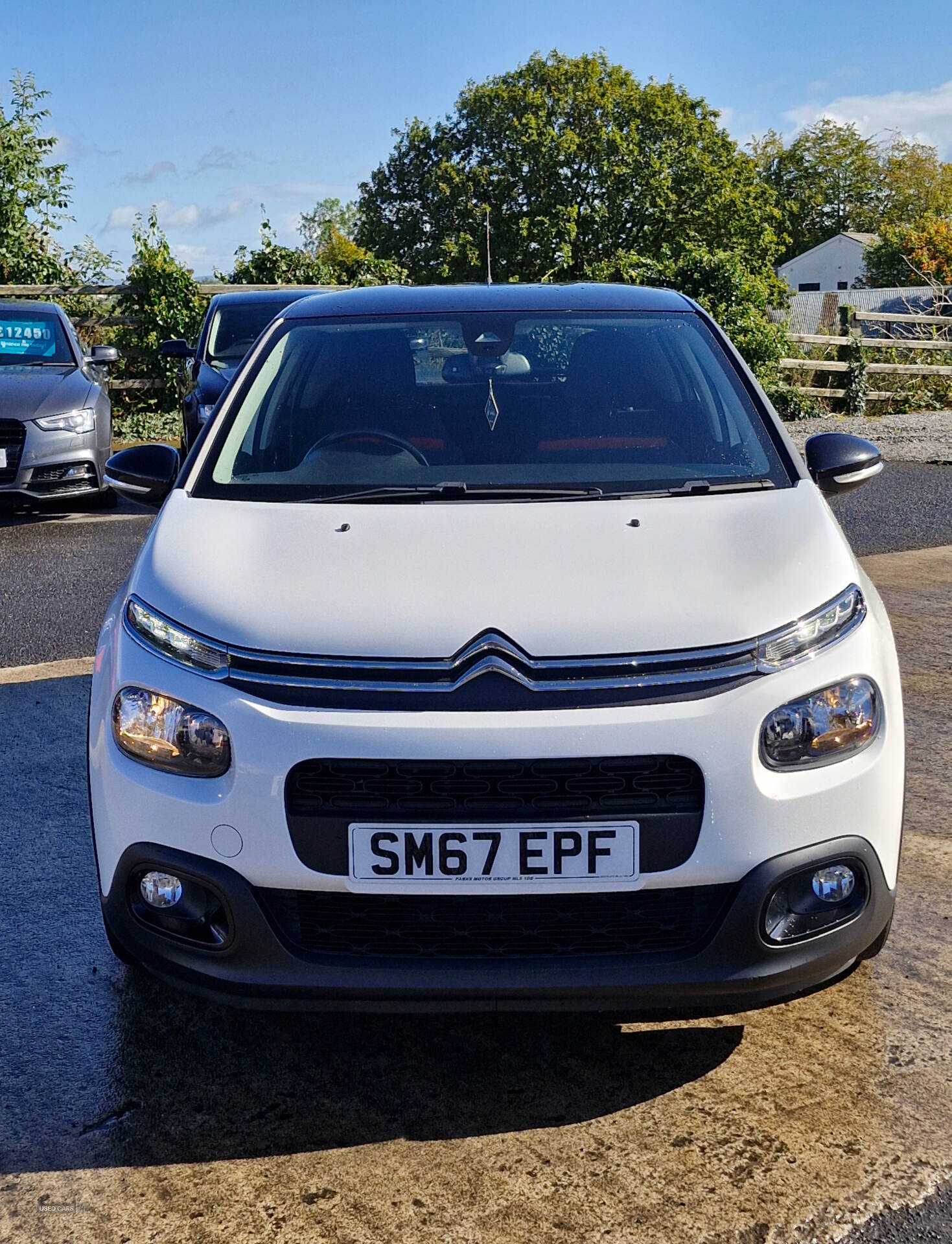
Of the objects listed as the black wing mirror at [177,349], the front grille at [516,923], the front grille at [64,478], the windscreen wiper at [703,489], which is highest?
the windscreen wiper at [703,489]

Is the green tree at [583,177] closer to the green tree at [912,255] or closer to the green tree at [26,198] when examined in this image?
the green tree at [912,255]

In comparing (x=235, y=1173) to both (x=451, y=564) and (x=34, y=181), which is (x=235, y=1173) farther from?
(x=34, y=181)

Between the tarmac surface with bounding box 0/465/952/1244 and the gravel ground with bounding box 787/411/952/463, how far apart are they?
37.0ft

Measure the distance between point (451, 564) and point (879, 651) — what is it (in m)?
0.88

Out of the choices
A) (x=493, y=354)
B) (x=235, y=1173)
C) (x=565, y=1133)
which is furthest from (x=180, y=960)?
(x=493, y=354)

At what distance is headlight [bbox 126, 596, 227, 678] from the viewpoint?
2570 mm

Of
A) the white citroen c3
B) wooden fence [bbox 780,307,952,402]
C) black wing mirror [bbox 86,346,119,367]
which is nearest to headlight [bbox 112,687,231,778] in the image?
the white citroen c3

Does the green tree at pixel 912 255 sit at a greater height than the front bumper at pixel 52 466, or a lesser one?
lesser

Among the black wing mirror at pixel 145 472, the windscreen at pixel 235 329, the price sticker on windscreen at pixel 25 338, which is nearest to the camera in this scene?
the black wing mirror at pixel 145 472

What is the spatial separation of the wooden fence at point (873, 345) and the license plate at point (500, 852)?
53.4 feet

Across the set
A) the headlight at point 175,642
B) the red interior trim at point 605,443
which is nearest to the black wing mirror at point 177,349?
the red interior trim at point 605,443

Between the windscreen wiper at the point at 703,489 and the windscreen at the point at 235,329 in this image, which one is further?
the windscreen at the point at 235,329

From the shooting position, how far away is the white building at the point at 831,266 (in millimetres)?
82125

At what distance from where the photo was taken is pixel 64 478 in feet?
32.9
